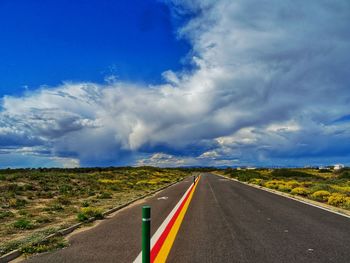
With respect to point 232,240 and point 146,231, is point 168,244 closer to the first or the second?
point 232,240

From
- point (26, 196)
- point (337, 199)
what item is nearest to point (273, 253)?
point (337, 199)

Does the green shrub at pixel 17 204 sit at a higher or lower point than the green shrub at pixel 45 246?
higher

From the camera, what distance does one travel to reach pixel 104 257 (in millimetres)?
7051

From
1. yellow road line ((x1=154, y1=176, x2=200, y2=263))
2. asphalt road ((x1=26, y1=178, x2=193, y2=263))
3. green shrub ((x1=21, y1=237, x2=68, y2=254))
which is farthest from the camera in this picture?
green shrub ((x1=21, y1=237, x2=68, y2=254))

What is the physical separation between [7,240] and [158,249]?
14.7 feet

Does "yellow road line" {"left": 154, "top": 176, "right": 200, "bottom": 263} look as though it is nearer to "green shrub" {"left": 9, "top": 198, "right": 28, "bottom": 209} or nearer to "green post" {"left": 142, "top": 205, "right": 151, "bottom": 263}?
"green post" {"left": 142, "top": 205, "right": 151, "bottom": 263}

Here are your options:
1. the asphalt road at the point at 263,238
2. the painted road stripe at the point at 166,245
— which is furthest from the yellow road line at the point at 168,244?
the asphalt road at the point at 263,238

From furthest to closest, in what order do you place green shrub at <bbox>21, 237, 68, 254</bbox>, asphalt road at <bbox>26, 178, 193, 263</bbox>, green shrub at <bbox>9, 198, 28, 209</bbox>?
green shrub at <bbox>9, 198, 28, 209</bbox>, green shrub at <bbox>21, 237, 68, 254</bbox>, asphalt road at <bbox>26, 178, 193, 263</bbox>

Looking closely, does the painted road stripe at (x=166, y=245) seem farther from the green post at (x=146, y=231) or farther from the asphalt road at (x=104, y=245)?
the green post at (x=146, y=231)

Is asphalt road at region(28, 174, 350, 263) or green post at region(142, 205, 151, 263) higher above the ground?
green post at region(142, 205, 151, 263)

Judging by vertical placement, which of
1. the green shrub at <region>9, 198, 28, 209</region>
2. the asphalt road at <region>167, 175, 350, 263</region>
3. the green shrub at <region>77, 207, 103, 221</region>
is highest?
the green shrub at <region>9, 198, 28, 209</region>

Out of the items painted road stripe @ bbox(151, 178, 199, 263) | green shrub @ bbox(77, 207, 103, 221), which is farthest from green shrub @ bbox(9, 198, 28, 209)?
painted road stripe @ bbox(151, 178, 199, 263)

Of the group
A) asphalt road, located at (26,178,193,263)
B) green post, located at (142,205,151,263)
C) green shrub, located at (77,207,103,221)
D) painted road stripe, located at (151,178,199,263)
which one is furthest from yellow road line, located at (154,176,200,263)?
green shrub, located at (77,207,103,221)

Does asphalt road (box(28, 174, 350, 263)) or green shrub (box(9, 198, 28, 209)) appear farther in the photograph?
green shrub (box(9, 198, 28, 209))
